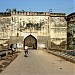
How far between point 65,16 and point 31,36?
793 centimetres

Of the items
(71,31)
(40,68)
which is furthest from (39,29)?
(40,68)

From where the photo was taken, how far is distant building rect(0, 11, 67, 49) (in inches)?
1987

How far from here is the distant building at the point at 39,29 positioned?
166ft

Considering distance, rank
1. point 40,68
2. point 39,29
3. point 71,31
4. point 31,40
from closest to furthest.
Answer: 1. point 40,68
2. point 71,31
3. point 39,29
4. point 31,40

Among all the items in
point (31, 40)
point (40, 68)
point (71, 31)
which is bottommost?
point (40, 68)

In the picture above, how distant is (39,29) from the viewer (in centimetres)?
5075

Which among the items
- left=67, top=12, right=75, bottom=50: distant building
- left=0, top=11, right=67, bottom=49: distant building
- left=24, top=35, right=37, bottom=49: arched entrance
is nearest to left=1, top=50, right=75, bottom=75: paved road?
left=67, top=12, right=75, bottom=50: distant building

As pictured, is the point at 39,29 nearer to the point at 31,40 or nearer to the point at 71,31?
the point at 31,40

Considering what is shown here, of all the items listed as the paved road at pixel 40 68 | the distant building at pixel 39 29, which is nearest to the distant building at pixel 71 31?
the distant building at pixel 39 29

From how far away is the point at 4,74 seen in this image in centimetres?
1061

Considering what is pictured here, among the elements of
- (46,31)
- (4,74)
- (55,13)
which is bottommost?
(4,74)

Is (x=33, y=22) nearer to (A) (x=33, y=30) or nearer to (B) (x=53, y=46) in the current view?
(A) (x=33, y=30)

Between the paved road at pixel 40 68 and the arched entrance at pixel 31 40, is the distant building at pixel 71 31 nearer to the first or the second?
the arched entrance at pixel 31 40

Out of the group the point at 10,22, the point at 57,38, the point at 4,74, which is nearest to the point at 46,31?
the point at 57,38
